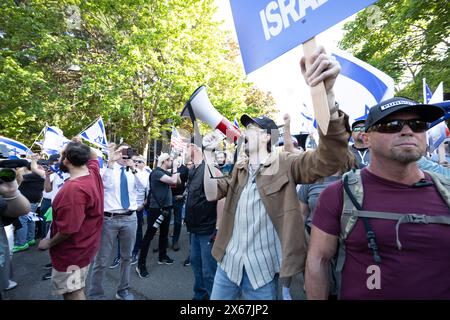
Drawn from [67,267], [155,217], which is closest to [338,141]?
[67,267]

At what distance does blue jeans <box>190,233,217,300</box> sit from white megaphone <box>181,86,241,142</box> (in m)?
1.42

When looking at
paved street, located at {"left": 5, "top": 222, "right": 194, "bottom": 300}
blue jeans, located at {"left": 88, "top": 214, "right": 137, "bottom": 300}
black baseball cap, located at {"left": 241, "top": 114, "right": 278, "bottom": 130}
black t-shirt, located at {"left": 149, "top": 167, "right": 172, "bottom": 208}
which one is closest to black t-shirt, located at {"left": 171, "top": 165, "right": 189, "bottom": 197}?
black t-shirt, located at {"left": 149, "top": 167, "right": 172, "bottom": 208}

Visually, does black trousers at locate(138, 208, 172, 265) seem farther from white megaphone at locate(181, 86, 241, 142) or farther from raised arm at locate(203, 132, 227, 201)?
white megaphone at locate(181, 86, 241, 142)

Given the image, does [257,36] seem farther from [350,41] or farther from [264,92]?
[264,92]

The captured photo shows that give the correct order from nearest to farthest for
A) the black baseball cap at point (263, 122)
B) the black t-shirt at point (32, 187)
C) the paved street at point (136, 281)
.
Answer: the black baseball cap at point (263, 122) < the paved street at point (136, 281) < the black t-shirt at point (32, 187)

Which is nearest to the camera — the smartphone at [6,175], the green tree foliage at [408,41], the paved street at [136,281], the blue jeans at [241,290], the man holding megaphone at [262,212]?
the man holding megaphone at [262,212]

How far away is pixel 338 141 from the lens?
4.72 ft

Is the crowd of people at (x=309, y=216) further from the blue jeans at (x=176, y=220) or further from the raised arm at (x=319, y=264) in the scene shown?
the blue jeans at (x=176, y=220)

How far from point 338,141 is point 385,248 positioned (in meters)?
0.56

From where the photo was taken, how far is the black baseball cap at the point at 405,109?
141 cm

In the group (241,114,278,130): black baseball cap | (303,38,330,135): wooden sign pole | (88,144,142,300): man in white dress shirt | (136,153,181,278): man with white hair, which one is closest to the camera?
(303,38,330,135): wooden sign pole

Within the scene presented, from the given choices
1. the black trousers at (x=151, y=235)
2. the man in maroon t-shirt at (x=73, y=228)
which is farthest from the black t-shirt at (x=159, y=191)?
the man in maroon t-shirt at (x=73, y=228)

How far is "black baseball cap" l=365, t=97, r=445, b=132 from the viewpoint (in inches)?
55.5

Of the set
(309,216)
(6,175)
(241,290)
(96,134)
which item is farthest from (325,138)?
(96,134)
